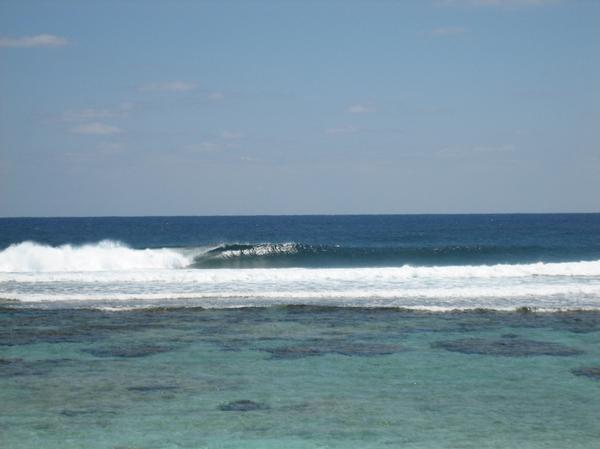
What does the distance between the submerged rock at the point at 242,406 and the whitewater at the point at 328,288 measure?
39.1ft

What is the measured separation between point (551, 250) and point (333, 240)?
24.1 metres

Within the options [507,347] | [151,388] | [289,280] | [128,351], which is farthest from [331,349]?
[289,280]

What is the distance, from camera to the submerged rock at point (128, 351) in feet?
51.4

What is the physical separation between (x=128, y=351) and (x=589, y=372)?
9.25 m

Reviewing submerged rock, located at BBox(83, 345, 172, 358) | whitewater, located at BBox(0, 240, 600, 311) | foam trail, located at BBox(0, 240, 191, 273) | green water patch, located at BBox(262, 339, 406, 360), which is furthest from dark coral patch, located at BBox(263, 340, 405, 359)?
foam trail, located at BBox(0, 240, 191, 273)

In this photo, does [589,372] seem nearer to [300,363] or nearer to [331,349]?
[331,349]

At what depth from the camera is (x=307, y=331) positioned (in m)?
18.5

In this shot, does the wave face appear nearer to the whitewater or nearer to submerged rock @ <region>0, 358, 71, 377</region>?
the whitewater

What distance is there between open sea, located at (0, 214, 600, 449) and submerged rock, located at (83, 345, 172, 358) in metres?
0.05

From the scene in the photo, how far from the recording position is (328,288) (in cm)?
2850

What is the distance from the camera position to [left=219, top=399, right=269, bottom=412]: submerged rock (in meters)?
11.3

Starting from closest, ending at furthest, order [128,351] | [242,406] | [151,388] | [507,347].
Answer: [242,406]
[151,388]
[128,351]
[507,347]

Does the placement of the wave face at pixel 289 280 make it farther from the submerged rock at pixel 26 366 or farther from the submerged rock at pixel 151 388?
the submerged rock at pixel 151 388

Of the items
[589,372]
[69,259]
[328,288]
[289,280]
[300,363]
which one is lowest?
[589,372]
